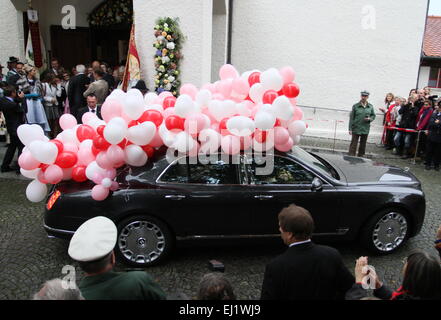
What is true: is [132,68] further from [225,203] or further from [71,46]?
[225,203]

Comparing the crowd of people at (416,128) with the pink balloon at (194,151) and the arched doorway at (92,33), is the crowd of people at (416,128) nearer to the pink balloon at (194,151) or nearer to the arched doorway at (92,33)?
the pink balloon at (194,151)

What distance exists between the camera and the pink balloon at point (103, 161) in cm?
443

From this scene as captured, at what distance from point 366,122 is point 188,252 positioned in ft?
24.1

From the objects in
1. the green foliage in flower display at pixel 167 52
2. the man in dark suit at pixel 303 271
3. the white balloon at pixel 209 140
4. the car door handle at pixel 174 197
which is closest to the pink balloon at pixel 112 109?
the white balloon at pixel 209 140

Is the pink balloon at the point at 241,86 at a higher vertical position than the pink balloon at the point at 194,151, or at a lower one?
higher

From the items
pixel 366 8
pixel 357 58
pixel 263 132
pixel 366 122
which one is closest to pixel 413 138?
pixel 366 122

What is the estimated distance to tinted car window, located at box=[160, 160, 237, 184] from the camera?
4.70 meters

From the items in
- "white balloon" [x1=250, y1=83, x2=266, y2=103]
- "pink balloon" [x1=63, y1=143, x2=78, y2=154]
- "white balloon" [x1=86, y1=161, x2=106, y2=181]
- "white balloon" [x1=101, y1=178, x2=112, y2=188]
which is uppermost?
"white balloon" [x1=250, y1=83, x2=266, y2=103]

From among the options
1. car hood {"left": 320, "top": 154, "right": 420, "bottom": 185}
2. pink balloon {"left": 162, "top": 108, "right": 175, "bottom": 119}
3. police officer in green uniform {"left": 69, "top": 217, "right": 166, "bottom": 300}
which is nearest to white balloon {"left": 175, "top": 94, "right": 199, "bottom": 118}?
pink balloon {"left": 162, "top": 108, "right": 175, "bottom": 119}

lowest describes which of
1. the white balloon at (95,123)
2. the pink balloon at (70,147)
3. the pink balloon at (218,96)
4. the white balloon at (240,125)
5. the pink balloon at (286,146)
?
the pink balloon at (70,147)

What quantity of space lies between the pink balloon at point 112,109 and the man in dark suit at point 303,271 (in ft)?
8.96

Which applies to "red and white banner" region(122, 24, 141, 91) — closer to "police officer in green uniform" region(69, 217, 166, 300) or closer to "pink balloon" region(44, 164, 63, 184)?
"pink balloon" region(44, 164, 63, 184)

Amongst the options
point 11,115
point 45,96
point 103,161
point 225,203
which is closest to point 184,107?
point 103,161

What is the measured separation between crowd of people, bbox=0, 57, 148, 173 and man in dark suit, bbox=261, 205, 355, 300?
234 inches
